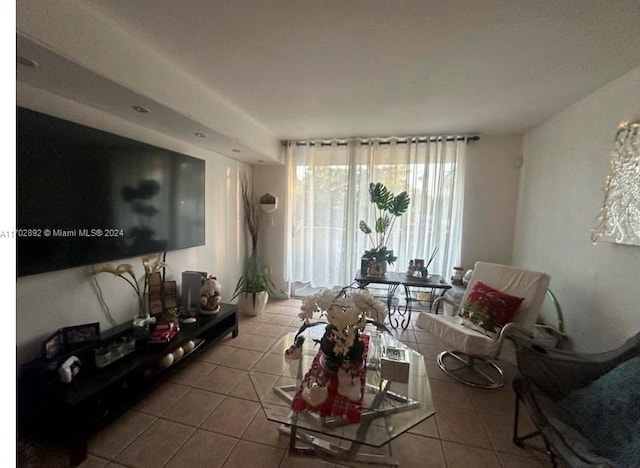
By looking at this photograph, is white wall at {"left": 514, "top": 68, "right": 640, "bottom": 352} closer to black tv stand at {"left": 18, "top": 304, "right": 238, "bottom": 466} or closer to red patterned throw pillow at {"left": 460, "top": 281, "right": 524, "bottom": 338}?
red patterned throw pillow at {"left": 460, "top": 281, "right": 524, "bottom": 338}

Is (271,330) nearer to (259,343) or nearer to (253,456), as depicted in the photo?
(259,343)

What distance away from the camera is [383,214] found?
365cm

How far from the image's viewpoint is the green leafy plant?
10.9ft

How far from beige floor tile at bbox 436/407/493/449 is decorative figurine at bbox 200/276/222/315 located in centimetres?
211

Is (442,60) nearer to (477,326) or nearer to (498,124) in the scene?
(498,124)

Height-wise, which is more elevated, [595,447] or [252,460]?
[595,447]

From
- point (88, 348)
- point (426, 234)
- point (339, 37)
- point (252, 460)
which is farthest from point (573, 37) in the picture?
point (88, 348)

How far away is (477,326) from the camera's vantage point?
2.31 meters

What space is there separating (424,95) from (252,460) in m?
2.87

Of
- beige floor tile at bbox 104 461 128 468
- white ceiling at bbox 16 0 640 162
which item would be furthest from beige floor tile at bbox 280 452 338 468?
white ceiling at bbox 16 0 640 162

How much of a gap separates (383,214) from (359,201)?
1.25 feet

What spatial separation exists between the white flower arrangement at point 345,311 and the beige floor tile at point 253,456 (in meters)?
0.68

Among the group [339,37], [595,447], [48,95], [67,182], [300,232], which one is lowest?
[595,447]

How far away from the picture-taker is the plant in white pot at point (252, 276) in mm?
3473
